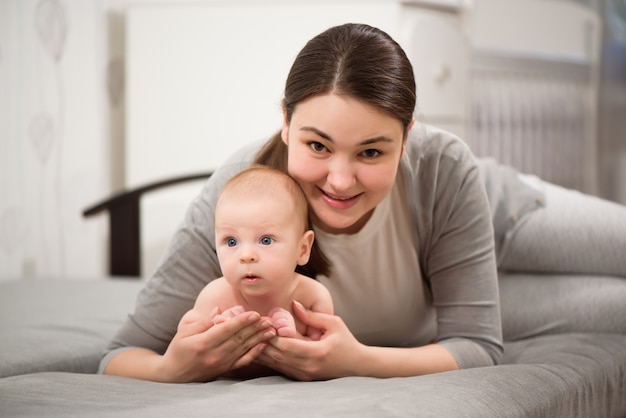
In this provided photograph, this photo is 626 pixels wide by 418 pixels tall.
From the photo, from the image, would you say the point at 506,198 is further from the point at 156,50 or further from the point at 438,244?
the point at 156,50

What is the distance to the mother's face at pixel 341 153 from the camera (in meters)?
1.16

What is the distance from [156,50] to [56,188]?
25.1 inches

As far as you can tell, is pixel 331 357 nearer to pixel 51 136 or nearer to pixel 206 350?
pixel 206 350

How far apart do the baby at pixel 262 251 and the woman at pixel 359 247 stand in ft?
0.09

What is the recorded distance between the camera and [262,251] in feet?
3.82

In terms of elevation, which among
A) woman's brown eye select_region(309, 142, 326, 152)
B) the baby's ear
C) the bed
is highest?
woman's brown eye select_region(309, 142, 326, 152)

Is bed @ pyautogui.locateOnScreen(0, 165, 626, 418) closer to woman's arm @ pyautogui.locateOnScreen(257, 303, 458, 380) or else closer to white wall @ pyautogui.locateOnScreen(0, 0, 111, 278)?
woman's arm @ pyautogui.locateOnScreen(257, 303, 458, 380)

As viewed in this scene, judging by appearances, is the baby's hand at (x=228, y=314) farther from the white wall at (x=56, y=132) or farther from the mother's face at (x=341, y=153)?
the white wall at (x=56, y=132)

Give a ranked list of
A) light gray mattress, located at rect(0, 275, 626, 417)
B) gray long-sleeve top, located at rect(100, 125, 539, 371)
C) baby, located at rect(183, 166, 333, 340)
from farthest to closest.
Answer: gray long-sleeve top, located at rect(100, 125, 539, 371)
baby, located at rect(183, 166, 333, 340)
light gray mattress, located at rect(0, 275, 626, 417)

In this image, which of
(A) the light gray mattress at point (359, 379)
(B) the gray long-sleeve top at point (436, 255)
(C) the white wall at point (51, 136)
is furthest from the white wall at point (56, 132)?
(B) the gray long-sleeve top at point (436, 255)

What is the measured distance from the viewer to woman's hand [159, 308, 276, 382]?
1.15 metres

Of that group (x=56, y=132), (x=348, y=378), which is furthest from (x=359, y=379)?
(x=56, y=132)

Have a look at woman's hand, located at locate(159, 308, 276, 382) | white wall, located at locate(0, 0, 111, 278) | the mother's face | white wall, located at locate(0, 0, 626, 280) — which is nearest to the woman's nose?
the mother's face

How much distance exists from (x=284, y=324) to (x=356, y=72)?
1.23 feet
